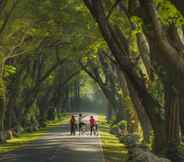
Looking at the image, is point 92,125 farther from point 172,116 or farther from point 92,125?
point 172,116

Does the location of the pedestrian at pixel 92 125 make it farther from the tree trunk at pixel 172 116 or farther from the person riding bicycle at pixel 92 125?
the tree trunk at pixel 172 116

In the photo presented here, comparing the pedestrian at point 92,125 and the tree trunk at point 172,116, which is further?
the pedestrian at point 92,125

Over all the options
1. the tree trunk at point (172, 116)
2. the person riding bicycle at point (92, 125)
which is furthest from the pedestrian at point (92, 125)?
the tree trunk at point (172, 116)

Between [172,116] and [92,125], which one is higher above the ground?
[92,125]

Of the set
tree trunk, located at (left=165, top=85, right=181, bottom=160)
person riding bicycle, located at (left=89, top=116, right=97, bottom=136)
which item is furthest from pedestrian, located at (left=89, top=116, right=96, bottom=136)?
tree trunk, located at (left=165, top=85, right=181, bottom=160)

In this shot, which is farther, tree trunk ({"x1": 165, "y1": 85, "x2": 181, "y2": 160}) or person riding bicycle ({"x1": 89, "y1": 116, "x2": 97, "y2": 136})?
person riding bicycle ({"x1": 89, "y1": 116, "x2": 97, "y2": 136})

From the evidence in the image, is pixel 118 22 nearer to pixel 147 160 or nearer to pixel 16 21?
pixel 16 21

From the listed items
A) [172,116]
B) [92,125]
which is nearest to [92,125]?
[92,125]

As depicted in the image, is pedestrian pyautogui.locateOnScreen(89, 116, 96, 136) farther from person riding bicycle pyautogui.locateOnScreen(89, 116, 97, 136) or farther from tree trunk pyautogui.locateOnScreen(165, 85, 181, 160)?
tree trunk pyautogui.locateOnScreen(165, 85, 181, 160)

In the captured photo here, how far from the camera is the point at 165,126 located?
2508 centimetres

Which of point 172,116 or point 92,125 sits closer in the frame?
point 172,116

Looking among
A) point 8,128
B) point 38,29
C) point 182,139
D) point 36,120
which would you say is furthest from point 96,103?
point 182,139

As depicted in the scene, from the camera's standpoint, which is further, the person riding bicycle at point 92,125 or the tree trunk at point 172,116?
the person riding bicycle at point 92,125

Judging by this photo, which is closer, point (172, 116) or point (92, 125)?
point (172, 116)
